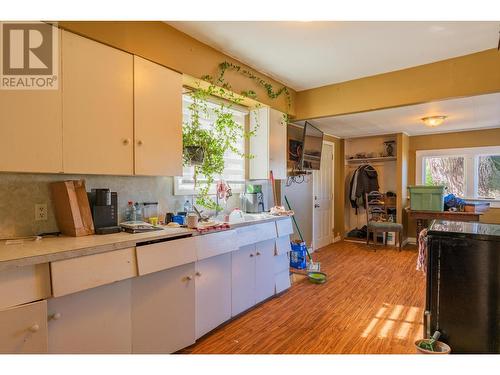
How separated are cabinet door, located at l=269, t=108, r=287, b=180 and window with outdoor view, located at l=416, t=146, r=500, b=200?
396 centimetres

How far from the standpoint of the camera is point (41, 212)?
1812 mm

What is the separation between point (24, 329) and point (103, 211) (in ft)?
2.59

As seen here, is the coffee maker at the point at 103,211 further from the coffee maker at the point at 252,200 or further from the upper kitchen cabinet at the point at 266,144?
the upper kitchen cabinet at the point at 266,144

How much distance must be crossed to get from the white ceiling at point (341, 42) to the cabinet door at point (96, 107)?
0.70 m

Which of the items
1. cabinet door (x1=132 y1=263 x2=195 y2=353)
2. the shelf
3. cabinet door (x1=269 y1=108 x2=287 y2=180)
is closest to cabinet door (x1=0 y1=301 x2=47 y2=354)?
cabinet door (x1=132 y1=263 x2=195 y2=353)

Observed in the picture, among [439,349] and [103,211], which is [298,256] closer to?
[439,349]

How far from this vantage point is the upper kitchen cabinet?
129 inches

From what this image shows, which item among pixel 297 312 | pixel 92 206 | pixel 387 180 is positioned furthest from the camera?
pixel 387 180

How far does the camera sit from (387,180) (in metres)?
6.05

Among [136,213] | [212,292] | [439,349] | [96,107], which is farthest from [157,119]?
[439,349]

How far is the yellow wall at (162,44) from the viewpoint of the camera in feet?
5.90
